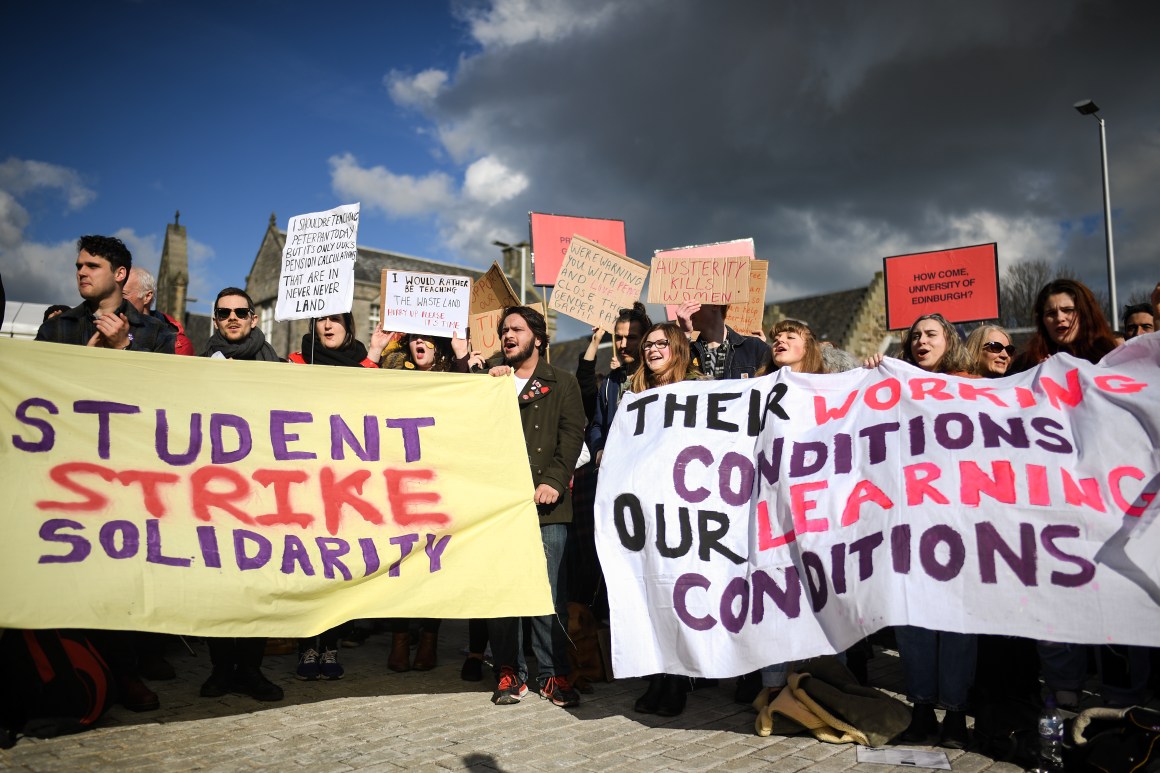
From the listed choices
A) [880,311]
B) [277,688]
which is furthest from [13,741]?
[880,311]

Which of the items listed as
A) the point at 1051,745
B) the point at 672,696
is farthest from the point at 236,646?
the point at 1051,745

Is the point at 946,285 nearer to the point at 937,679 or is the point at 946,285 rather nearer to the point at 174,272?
the point at 937,679

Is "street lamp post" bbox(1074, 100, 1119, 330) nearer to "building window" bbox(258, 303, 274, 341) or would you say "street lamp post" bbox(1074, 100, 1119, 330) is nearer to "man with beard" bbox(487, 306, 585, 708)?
"man with beard" bbox(487, 306, 585, 708)

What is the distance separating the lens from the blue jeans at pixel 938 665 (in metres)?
4.14

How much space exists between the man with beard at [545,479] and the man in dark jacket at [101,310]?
2.25 metres

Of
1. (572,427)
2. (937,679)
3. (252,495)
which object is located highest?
(572,427)

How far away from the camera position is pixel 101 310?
4.85 meters

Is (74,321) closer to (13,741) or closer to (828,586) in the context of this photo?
(13,741)

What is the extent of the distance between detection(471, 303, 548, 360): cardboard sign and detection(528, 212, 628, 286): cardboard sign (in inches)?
29.5

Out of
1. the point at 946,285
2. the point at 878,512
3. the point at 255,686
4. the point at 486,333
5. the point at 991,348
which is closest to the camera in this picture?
the point at 878,512

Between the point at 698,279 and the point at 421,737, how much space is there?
4055 millimetres

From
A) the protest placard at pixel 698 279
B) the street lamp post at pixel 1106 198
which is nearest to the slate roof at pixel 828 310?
the street lamp post at pixel 1106 198

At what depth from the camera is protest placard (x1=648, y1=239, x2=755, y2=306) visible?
653 cm

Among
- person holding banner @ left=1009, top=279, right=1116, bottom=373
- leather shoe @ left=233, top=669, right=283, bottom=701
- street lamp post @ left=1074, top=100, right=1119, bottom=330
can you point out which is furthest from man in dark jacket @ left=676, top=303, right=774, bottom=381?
street lamp post @ left=1074, top=100, right=1119, bottom=330
